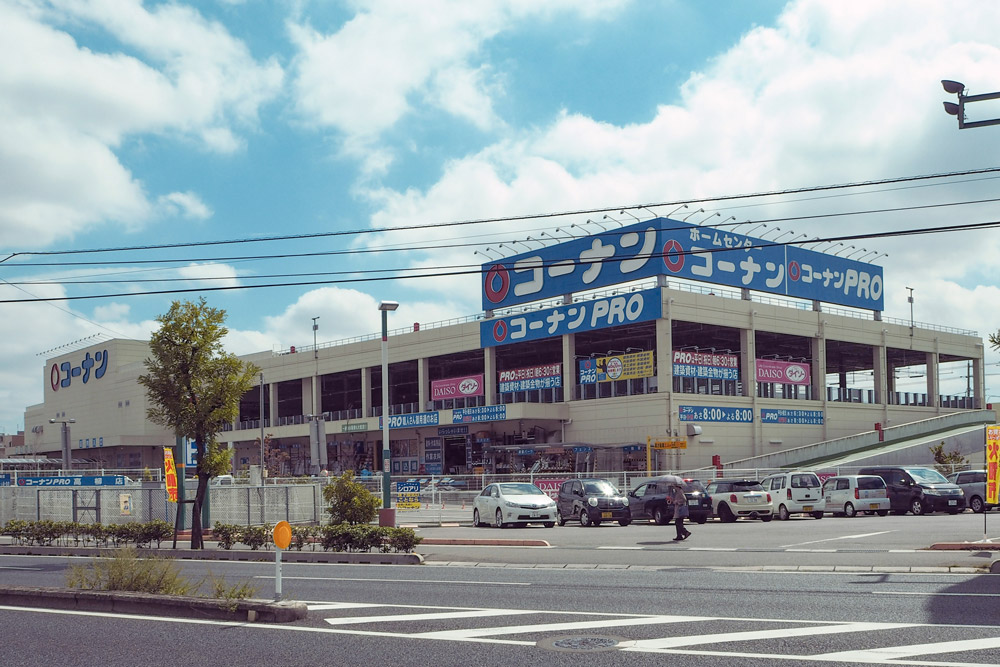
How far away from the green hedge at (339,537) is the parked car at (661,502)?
1200 centimetres

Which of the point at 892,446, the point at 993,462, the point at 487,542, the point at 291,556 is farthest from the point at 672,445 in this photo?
the point at 291,556

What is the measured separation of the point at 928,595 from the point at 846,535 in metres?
11.8

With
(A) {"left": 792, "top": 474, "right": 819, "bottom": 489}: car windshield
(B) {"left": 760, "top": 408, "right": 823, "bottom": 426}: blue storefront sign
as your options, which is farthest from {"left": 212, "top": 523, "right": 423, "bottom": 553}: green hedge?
(B) {"left": 760, "top": 408, "right": 823, "bottom": 426}: blue storefront sign

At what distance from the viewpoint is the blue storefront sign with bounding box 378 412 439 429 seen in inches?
2437

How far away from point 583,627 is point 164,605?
5.07m

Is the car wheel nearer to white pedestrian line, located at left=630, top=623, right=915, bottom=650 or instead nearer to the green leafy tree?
the green leafy tree

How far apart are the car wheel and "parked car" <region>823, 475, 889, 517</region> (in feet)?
20.5

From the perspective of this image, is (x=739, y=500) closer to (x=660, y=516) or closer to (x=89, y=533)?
Result: (x=660, y=516)

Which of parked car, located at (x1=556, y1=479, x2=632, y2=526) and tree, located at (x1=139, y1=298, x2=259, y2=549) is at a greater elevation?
tree, located at (x1=139, y1=298, x2=259, y2=549)

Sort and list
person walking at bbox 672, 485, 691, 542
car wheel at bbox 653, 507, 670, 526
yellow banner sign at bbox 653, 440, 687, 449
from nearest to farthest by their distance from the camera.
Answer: person walking at bbox 672, 485, 691, 542 → car wheel at bbox 653, 507, 670, 526 → yellow banner sign at bbox 653, 440, 687, 449

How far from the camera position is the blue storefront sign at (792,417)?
2169 inches

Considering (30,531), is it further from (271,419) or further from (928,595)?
(271,419)

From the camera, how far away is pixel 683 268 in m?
53.2

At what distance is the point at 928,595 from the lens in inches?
475
